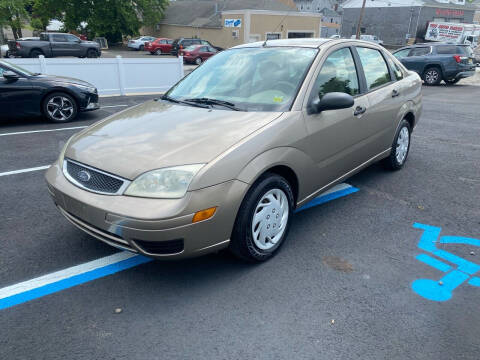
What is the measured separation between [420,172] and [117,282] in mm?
4355

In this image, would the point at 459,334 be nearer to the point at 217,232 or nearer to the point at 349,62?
the point at 217,232

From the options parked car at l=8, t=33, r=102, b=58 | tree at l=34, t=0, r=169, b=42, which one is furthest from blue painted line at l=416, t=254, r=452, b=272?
tree at l=34, t=0, r=169, b=42

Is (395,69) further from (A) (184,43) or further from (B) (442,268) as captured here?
(A) (184,43)

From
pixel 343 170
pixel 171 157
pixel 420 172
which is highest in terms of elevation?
pixel 171 157

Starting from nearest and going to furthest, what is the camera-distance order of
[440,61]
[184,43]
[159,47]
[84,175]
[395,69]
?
[84,175], [395,69], [440,61], [184,43], [159,47]

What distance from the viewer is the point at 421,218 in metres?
3.96

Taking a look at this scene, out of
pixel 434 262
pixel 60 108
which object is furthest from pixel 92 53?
pixel 434 262

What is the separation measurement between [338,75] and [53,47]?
87.8 ft

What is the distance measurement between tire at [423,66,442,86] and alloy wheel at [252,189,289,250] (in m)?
16.3

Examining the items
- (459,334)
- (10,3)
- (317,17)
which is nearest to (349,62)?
(459,334)

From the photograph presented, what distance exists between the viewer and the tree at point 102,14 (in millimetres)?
44156

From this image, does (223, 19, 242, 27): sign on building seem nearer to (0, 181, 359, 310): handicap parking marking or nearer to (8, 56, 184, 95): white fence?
(8, 56, 184, 95): white fence

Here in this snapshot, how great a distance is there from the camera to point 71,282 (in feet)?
9.29

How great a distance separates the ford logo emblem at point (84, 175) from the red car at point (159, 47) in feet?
118
